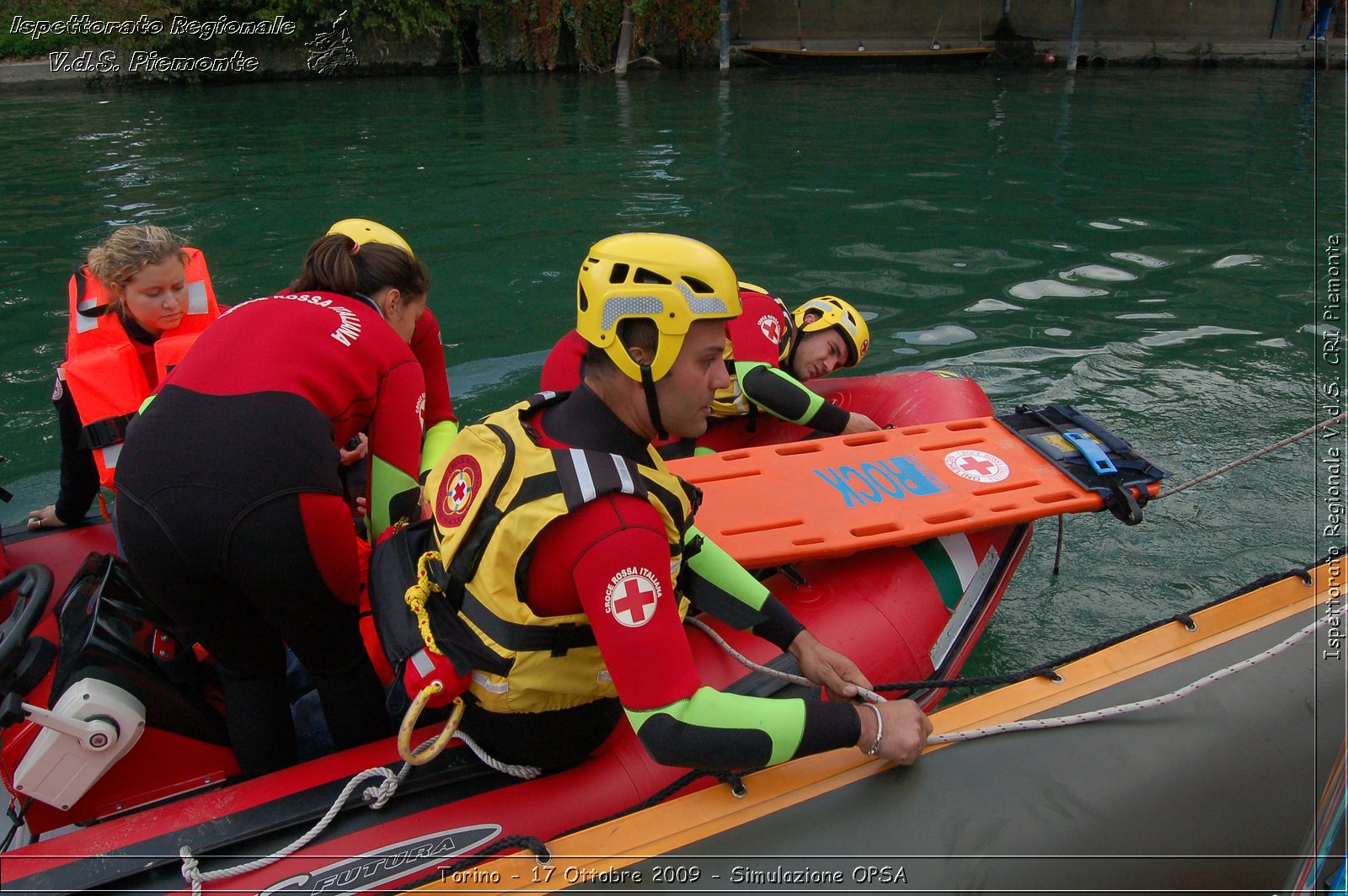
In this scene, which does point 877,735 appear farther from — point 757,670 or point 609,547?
point 609,547

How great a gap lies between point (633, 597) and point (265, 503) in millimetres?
974

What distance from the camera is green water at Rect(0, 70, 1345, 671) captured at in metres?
4.74

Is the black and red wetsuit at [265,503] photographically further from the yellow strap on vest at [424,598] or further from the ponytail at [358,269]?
the yellow strap on vest at [424,598]

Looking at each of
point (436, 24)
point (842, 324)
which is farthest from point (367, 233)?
point (436, 24)

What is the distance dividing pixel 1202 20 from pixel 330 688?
974 inches

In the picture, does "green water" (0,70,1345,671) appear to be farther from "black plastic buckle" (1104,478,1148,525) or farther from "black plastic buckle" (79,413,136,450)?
"black plastic buckle" (79,413,136,450)

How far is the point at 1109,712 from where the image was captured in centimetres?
223

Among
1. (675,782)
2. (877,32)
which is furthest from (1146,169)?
(877,32)

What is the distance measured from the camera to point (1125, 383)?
5.70 m

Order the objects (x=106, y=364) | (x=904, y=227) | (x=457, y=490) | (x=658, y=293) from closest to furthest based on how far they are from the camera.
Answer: (x=658, y=293) → (x=457, y=490) → (x=106, y=364) → (x=904, y=227)

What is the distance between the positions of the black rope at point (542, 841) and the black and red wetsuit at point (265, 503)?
572mm

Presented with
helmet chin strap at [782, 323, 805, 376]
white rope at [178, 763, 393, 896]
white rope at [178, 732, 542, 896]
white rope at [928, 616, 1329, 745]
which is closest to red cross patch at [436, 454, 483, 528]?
white rope at [178, 732, 542, 896]

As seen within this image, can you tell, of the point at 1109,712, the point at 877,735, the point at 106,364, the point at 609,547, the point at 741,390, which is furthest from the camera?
the point at 741,390

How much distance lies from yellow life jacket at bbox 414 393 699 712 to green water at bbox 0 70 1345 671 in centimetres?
243
